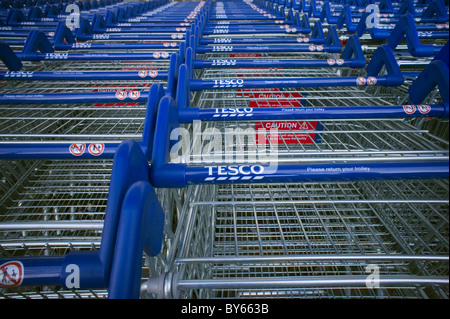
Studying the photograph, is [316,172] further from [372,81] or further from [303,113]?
[372,81]

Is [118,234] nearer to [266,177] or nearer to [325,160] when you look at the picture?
[266,177]

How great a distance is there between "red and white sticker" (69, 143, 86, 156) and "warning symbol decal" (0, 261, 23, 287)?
14.2 inches

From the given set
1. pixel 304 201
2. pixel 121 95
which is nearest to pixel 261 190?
pixel 304 201

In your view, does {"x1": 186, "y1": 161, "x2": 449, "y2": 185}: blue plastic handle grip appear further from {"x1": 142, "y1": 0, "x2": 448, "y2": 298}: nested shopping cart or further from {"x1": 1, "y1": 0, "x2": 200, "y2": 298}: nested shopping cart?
{"x1": 1, "y1": 0, "x2": 200, "y2": 298}: nested shopping cart

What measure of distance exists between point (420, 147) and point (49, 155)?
4.41 ft

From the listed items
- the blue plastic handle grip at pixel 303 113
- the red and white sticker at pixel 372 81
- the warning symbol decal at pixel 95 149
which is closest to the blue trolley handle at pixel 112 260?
the warning symbol decal at pixel 95 149

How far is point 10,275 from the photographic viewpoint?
490mm

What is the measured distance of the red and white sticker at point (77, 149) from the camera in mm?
774

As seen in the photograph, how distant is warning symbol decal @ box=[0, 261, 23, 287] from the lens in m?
0.49

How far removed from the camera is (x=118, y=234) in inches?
19.1

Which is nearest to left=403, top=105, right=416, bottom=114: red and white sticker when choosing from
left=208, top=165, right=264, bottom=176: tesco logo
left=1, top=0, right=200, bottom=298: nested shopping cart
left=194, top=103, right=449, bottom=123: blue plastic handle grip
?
left=194, top=103, right=449, bottom=123: blue plastic handle grip

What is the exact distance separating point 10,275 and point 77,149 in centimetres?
39

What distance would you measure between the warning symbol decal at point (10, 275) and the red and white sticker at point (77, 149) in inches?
14.2
